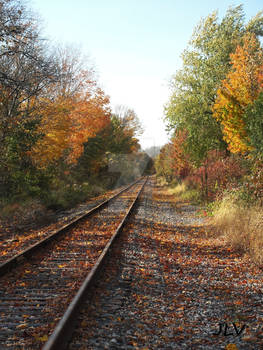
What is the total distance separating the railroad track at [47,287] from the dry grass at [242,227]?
3200 millimetres

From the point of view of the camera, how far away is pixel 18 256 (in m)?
6.23

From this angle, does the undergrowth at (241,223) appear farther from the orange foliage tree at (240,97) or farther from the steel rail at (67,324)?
the steel rail at (67,324)

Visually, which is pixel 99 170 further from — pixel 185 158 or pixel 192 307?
pixel 192 307

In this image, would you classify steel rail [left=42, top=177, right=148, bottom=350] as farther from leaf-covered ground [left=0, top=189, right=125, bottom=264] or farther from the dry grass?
the dry grass

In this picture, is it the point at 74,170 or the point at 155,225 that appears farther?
the point at 74,170

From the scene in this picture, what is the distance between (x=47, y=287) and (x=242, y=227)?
5.84 metres

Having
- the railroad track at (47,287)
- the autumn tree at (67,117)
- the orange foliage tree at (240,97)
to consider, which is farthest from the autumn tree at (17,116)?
the orange foliage tree at (240,97)

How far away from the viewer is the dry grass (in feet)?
24.2

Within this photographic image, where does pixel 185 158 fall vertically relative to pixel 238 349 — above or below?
above

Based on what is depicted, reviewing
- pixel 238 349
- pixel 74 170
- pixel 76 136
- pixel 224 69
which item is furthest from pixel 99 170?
pixel 238 349

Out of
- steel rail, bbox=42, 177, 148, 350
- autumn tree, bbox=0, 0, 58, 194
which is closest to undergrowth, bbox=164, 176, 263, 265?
steel rail, bbox=42, 177, 148, 350

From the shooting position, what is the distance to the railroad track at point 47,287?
11.5 feet

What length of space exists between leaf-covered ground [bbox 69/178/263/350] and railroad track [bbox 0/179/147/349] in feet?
0.83

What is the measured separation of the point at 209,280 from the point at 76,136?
19.9m
